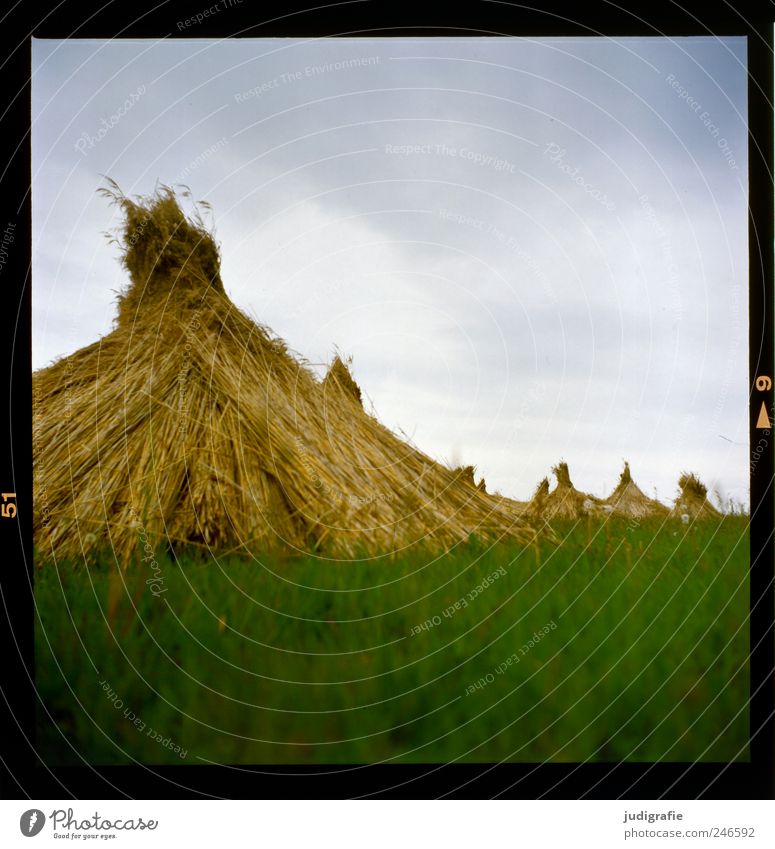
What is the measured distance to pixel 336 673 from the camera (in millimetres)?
2330

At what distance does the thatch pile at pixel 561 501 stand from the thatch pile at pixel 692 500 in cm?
39

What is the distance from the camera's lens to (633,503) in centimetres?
329

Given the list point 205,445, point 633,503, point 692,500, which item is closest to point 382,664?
point 205,445

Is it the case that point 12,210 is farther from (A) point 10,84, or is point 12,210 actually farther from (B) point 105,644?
(B) point 105,644

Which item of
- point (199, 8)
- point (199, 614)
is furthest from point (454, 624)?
point (199, 8)

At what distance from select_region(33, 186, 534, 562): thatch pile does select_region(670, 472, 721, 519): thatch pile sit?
78cm

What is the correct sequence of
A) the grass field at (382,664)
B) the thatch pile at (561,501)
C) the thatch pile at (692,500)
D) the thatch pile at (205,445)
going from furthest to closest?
1. the thatch pile at (561,501)
2. the thatch pile at (692,500)
3. the thatch pile at (205,445)
4. the grass field at (382,664)

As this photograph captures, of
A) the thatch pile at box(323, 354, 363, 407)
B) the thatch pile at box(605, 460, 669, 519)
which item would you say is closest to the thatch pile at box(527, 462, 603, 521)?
the thatch pile at box(605, 460, 669, 519)

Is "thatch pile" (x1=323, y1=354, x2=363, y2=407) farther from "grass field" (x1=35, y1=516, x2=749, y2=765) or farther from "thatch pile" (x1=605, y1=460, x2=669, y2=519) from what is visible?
"thatch pile" (x1=605, y1=460, x2=669, y2=519)

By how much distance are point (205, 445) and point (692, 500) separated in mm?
2412

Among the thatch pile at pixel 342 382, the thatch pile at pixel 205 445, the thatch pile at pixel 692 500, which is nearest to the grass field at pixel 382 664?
the thatch pile at pixel 205 445

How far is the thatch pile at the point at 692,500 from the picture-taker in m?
3.06

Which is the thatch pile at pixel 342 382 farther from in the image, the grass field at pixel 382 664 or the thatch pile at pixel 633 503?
the thatch pile at pixel 633 503

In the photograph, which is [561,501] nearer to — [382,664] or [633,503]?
[633,503]
